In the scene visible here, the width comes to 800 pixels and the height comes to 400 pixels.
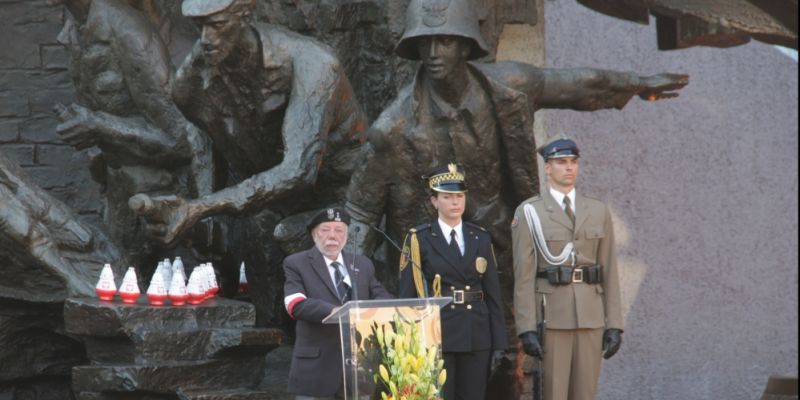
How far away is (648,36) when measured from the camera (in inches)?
524

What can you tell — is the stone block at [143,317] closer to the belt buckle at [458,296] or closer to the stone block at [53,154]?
the belt buckle at [458,296]

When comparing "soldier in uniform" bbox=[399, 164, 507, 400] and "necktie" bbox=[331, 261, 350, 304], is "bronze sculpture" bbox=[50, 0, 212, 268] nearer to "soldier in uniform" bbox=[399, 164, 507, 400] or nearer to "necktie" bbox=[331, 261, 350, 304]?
"soldier in uniform" bbox=[399, 164, 507, 400]

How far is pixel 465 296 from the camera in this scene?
764 cm

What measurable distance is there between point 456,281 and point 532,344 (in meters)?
0.45

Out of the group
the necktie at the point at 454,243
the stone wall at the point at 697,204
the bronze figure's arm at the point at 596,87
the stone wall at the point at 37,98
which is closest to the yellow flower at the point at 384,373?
the necktie at the point at 454,243

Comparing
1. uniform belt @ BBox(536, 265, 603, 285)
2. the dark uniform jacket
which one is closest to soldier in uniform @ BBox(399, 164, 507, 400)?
the dark uniform jacket

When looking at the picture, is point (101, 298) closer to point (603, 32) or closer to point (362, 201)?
point (362, 201)

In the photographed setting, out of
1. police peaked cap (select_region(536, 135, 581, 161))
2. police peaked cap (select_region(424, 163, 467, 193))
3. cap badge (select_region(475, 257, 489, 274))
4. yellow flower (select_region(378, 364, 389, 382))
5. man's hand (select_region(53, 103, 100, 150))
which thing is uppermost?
man's hand (select_region(53, 103, 100, 150))

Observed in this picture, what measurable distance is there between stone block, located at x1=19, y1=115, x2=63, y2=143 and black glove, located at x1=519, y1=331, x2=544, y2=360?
4774 mm

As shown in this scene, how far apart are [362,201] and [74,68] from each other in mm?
2239

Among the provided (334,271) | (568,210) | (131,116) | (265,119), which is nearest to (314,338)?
(334,271)

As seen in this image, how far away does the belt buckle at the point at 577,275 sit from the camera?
25.3 feet

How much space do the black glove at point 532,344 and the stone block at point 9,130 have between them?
16.2 feet

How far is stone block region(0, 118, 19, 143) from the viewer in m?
11.3
